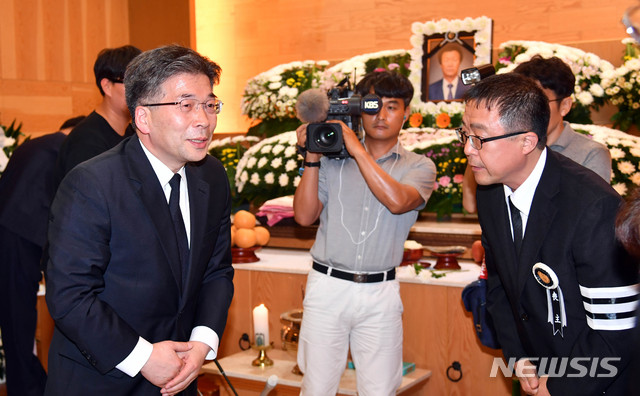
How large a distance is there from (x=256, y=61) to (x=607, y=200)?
4977 millimetres

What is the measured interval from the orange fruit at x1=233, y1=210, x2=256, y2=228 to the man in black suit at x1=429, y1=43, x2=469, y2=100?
1.32m

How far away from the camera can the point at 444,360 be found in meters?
3.23

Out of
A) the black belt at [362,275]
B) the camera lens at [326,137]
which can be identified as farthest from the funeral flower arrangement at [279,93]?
the black belt at [362,275]

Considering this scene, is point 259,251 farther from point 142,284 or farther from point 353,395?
point 142,284

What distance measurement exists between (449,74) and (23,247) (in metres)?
2.51

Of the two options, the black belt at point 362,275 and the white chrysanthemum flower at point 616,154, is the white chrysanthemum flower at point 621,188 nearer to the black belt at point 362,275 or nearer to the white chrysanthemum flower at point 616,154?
the white chrysanthemum flower at point 616,154

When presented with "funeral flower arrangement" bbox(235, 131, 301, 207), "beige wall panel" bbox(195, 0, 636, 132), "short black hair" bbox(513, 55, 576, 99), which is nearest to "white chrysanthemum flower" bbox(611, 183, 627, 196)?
"short black hair" bbox(513, 55, 576, 99)

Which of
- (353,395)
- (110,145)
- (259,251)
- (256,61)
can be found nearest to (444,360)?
(353,395)

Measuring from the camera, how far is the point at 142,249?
1.86 meters

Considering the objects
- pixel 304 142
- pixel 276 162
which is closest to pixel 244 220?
pixel 276 162

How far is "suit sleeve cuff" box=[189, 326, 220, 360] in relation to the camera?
6.63ft

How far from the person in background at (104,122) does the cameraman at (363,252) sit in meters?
0.73

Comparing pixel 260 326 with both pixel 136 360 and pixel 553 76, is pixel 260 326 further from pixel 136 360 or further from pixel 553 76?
pixel 553 76

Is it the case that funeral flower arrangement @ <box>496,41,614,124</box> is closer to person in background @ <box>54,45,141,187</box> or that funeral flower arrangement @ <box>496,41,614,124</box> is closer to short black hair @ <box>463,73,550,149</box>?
short black hair @ <box>463,73,550,149</box>
